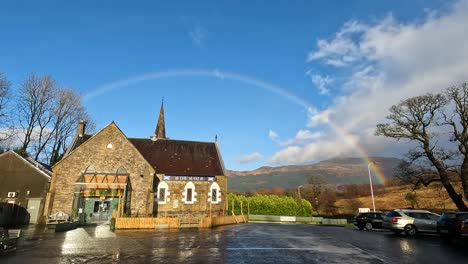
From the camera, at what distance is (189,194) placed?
3753cm

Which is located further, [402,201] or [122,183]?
[402,201]

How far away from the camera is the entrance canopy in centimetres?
3061

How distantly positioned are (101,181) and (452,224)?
30342 mm

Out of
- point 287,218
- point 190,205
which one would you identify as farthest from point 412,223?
point 190,205

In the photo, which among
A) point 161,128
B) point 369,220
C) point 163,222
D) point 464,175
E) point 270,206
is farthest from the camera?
point 161,128

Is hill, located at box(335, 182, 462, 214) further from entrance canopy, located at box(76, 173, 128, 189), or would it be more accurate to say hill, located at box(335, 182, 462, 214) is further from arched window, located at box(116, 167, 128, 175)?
entrance canopy, located at box(76, 173, 128, 189)

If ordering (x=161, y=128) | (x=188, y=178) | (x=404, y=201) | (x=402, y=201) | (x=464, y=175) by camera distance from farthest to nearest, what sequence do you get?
(x=402, y=201)
(x=404, y=201)
(x=161, y=128)
(x=188, y=178)
(x=464, y=175)

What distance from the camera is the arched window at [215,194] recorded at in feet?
126

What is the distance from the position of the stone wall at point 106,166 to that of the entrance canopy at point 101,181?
0.81 metres

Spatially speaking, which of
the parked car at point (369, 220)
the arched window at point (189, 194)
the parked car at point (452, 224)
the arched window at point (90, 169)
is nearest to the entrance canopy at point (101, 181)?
the arched window at point (90, 169)

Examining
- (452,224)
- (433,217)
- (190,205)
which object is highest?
(190,205)

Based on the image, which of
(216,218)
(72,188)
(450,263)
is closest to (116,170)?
(72,188)

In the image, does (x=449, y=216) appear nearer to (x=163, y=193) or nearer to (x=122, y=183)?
(x=122, y=183)

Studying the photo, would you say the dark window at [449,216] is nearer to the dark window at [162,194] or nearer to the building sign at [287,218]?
the building sign at [287,218]
